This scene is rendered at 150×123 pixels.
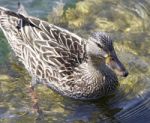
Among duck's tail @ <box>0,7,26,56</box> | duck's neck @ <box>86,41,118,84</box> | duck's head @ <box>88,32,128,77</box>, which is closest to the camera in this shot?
duck's head @ <box>88,32,128,77</box>

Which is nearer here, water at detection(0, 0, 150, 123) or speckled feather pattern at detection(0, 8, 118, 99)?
water at detection(0, 0, 150, 123)

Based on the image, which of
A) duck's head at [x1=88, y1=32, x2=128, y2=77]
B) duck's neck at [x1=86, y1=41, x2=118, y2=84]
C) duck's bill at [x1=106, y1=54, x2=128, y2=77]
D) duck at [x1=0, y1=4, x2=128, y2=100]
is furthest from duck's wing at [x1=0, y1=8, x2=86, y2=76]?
duck's bill at [x1=106, y1=54, x2=128, y2=77]

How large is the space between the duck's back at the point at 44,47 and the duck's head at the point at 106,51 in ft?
1.36

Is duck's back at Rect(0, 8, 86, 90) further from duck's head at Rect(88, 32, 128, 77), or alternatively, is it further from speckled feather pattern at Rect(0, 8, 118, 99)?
duck's head at Rect(88, 32, 128, 77)

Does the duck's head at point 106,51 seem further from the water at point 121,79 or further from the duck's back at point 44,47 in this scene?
the water at point 121,79

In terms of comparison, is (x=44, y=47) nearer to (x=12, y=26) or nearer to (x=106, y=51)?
(x=12, y=26)

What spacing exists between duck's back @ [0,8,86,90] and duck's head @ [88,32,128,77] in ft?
1.36

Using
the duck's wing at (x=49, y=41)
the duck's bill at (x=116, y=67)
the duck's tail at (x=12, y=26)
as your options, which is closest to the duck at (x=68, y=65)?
the duck's wing at (x=49, y=41)

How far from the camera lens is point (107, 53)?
6328 millimetres

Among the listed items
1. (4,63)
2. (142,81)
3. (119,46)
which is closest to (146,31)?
(119,46)

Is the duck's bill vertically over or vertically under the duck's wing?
under

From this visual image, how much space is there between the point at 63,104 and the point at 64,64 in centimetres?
59

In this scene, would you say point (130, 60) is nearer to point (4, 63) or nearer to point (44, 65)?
point (44, 65)

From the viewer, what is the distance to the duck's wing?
679 cm
